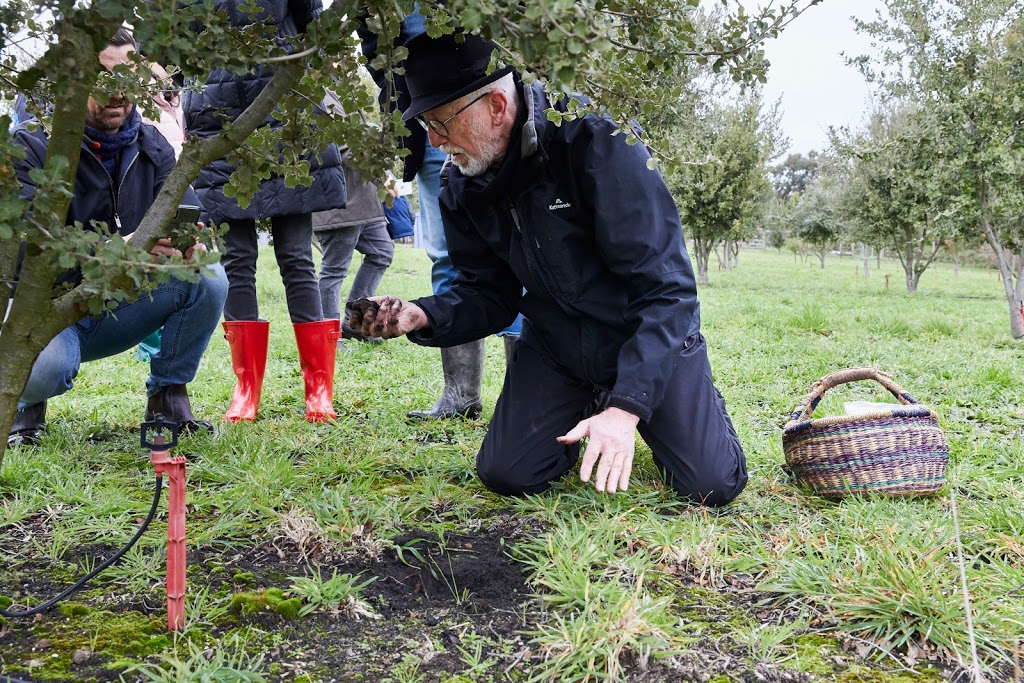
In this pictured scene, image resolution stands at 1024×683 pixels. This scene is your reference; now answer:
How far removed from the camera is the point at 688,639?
183 centimetres

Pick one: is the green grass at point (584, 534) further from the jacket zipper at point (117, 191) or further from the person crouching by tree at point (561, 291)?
the jacket zipper at point (117, 191)

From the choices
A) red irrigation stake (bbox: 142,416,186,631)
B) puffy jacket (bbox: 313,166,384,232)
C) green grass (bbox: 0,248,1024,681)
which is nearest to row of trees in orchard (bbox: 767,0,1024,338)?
green grass (bbox: 0,248,1024,681)

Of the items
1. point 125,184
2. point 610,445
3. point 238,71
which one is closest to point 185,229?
point 238,71

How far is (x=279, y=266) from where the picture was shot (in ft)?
12.4

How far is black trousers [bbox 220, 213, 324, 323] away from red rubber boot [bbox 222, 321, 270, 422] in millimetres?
59

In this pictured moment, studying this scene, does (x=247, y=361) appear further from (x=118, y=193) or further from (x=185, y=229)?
(x=185, y=229)

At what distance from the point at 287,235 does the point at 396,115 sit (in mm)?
1903

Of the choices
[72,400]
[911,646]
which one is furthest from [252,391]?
[911,646]

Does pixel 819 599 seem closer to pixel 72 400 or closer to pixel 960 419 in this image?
pixel 960 419

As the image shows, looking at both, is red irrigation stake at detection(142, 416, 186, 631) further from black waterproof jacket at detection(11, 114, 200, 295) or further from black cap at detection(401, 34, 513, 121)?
black waterproof jacket at detection(11, 114, 200, 295)

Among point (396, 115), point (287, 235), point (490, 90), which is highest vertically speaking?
point (490, 90)

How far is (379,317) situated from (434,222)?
1372 mm

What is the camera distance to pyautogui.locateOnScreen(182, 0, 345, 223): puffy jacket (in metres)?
3.39

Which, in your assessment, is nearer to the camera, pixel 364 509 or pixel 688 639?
pixel 688 639
